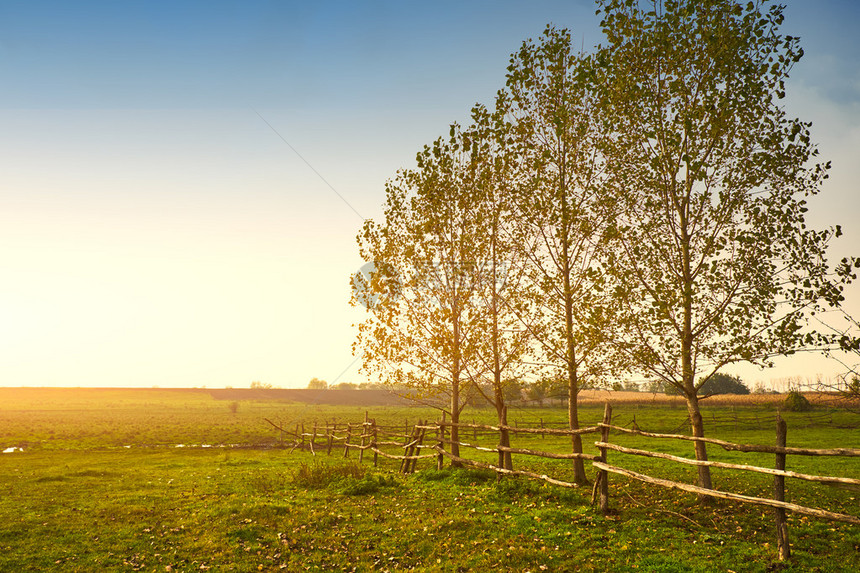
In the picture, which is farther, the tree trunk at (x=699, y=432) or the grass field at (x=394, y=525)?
the tree trunk at (x=699, y=432)

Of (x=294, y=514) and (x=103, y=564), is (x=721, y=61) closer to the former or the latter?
(x=294, y=514)

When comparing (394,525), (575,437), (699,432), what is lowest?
(394,525)

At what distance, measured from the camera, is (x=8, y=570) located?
1058 centimetres

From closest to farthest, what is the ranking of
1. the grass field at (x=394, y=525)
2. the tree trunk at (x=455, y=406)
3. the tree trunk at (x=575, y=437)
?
the grass field at (x=394, y=525) → the tree trunk at (x=575, y=437) → the tree trunk at (x=455, y=406)

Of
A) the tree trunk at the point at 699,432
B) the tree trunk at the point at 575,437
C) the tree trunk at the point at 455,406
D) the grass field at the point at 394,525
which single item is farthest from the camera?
the tree trunk at the point at 455,406

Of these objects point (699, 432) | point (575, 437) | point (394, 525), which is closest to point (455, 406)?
point (575, 437)

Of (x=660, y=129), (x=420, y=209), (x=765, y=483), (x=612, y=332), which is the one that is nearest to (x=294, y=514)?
(x=612, y=332)

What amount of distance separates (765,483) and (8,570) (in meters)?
23.5

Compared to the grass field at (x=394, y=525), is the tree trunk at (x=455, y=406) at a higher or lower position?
Result: higher

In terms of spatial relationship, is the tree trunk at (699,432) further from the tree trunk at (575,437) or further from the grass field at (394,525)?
the tree trunk at (575,437)

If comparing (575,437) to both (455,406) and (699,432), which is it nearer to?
(699,432)

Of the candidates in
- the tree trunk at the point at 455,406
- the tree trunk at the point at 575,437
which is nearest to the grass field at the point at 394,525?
the tree trunk at the point at 575,437

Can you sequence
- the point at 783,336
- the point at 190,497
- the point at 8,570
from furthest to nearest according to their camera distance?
the point at 190,497, the point at 783,336, the point at 8,570

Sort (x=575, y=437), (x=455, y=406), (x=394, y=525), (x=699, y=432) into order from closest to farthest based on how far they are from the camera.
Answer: (x=394, y=525) → (x=699, y=432) → (x=575, y=437) → (x=455, y=406)
